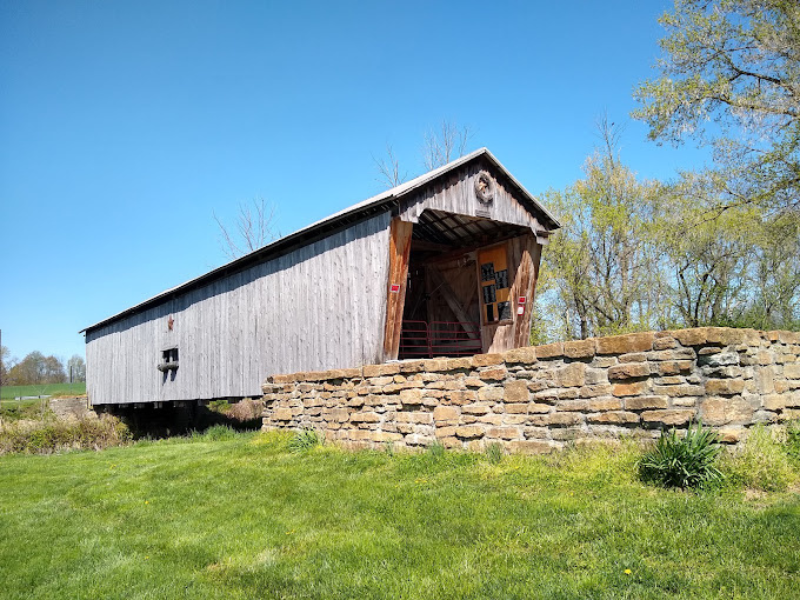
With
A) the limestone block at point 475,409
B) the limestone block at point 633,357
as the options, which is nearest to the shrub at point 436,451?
the limestone block at point 475,409

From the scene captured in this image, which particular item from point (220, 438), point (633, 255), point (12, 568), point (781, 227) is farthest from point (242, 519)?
point (633, 255)

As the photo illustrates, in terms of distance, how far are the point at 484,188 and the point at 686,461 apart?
7.81m

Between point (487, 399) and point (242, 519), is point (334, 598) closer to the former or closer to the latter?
point (242, 519)

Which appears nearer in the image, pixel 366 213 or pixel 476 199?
pixel 366 213

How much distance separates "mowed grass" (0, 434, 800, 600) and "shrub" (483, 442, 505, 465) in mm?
128

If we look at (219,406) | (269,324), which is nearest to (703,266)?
(269,324)

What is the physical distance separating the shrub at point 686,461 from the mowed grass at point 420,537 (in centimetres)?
20

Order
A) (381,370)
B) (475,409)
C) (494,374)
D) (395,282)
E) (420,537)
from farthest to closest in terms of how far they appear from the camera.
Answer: (395,282) < (381,370) < (475,409) < (494,374) < (420,537)

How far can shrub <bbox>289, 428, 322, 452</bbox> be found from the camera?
10.0 m

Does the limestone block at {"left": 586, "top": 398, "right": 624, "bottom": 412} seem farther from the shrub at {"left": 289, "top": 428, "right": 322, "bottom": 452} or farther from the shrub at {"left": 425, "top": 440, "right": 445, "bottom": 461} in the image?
the shrub at {"left": 289, "top": 428, "right": 322, "bottom": 452}

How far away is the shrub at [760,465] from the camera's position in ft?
16.3

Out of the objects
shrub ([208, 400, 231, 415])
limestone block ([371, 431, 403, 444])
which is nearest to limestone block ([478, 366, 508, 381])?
limestone block ([371, 431, 403, 444])

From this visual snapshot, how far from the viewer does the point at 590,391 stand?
6.36 meters

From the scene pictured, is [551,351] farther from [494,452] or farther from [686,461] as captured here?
[686,461]
